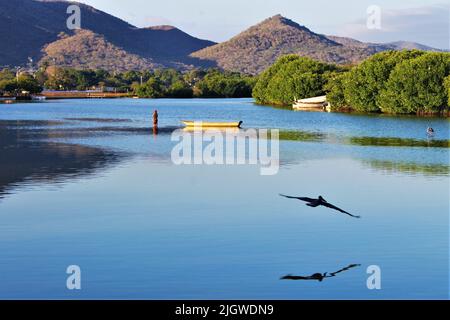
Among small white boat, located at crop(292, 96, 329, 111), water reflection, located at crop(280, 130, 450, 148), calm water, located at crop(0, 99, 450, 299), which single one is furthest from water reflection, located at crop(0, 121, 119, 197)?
small white boat, located at crop(292, 96, 329, 111)

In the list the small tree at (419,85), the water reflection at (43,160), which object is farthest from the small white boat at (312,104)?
the water reflection at (43,160)

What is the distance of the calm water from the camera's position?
55.3 feet

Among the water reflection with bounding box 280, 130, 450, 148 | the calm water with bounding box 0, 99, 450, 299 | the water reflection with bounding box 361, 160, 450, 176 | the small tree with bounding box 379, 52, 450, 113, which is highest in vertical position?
the small tree with bounding box 379, 52, 450, 113

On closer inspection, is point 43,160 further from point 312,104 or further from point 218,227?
point 312,104

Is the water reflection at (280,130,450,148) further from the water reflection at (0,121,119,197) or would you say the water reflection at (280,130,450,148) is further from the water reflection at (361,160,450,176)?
the water reflection at (0,121,119,197)

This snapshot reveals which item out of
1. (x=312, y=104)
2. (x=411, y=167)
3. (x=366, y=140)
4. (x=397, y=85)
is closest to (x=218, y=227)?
(x=411, y=167)

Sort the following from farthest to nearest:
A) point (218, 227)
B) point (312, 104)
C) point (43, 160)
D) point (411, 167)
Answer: point (312, 104) → point (43, 160) → point (411, 167) → point (218, 227)

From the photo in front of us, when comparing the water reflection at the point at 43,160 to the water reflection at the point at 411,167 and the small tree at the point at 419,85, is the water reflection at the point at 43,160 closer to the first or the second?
the water reflection at the point at 411,167

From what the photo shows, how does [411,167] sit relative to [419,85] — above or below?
below

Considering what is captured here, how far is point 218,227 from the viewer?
22.8 metres

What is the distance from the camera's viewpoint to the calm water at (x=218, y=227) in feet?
55.3

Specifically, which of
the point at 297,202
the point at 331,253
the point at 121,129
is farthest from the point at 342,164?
the point at 121,129

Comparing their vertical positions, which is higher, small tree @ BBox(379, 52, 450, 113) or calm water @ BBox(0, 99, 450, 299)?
small tree @ BBox(379, 52, 450, 113)
